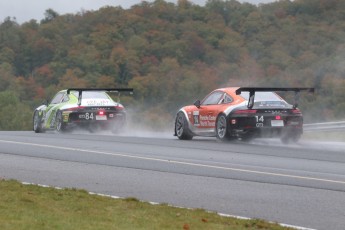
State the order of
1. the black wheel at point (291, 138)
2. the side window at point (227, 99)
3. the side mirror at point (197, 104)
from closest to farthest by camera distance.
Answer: the black wheel at point (291, 138) → the side window at point (227, 99) → the side mirror at point (197, 104)

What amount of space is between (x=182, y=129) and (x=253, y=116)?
2834 millimetres

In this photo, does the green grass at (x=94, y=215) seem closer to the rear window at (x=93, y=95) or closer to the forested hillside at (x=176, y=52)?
the rear window at (x=93, y=95)

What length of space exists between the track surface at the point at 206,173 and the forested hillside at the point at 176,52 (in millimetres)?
21737

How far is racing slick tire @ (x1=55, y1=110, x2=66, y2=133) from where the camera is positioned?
29.3m

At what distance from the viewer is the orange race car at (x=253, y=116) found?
22.3 meters

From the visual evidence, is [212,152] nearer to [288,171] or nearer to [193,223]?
[288,171]

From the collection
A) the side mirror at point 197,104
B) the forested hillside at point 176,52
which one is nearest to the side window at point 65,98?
the side mirror at point 197,104

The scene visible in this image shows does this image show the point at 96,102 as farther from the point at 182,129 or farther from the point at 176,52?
the point at 176,52

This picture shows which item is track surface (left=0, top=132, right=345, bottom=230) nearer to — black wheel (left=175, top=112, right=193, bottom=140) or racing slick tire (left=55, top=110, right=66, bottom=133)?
black wheel (left=175, top=112, right=193, bottom=140)

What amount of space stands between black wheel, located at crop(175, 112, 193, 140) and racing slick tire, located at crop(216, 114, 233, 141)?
135cm

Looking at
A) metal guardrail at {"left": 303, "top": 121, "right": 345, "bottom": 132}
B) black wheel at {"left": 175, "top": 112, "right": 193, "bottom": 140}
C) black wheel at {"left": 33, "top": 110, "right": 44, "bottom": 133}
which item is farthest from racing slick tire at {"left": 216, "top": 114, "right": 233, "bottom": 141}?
black wheel at {"left": 33, "top": 110, "right": 44, "bottom": 133}

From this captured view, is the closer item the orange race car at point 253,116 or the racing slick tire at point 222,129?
the orange race car at point 253,116

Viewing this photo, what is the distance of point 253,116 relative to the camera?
22406mm

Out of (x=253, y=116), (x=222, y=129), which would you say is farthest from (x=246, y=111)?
(x=222, y=129)
